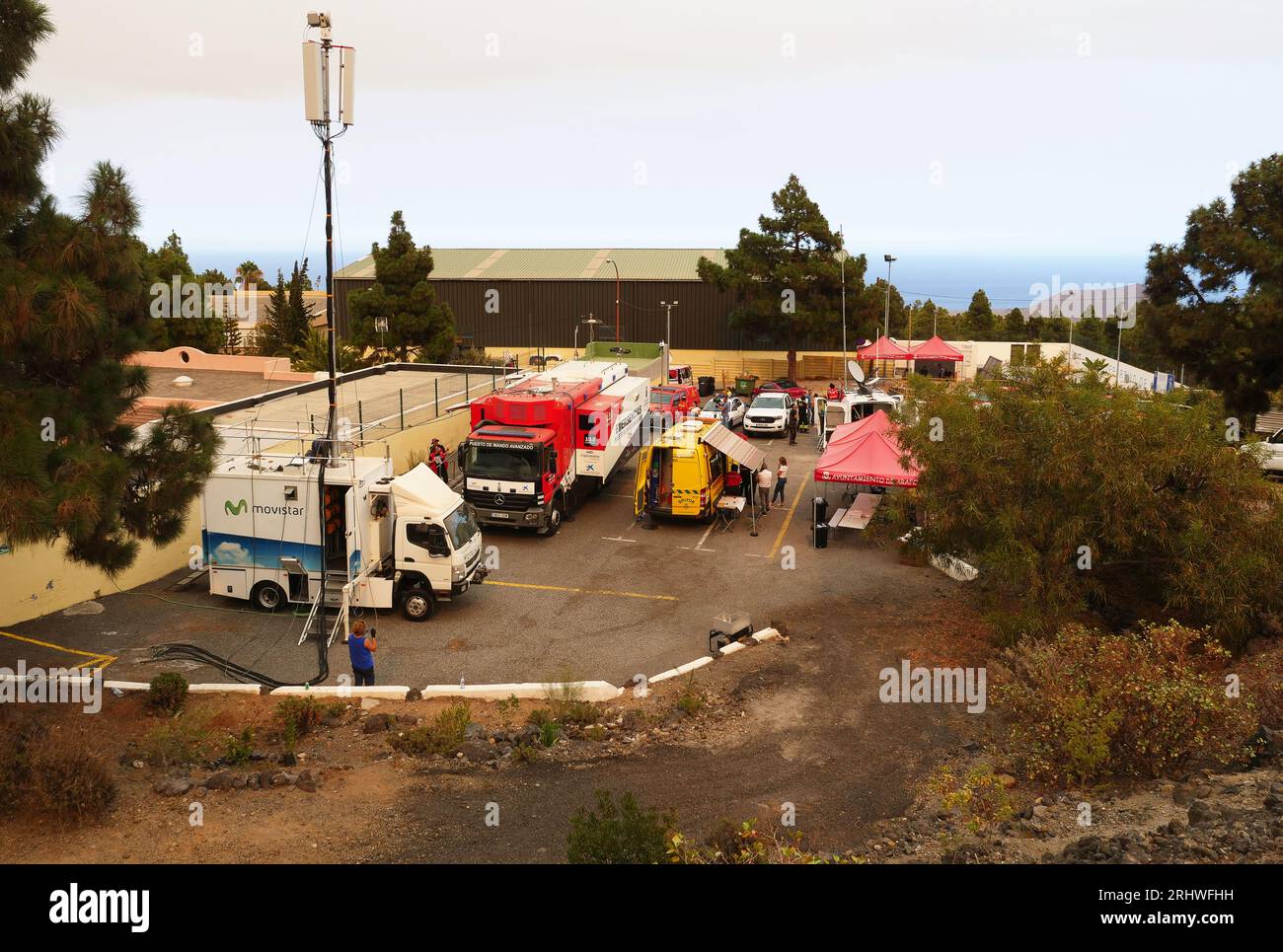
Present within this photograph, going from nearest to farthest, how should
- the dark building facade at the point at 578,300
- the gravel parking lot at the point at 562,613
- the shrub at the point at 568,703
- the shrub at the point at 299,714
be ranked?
the shrub at the point at 299,714, the shrub at the point at 568,703, the gravel parking lot at the point at 562,613, the dark building facade at the point at 578,300

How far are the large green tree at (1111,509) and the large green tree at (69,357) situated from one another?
11868 millimetres

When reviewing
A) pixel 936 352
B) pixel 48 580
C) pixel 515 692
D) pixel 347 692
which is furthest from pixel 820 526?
pixel 936 352

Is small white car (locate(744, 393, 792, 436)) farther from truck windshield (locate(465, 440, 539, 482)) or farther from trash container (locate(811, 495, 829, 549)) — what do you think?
truck windshield (locate(465, 440, 539, 482))

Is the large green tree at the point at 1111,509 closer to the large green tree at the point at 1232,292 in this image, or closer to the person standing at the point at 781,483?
the person standing at the point at 781,483

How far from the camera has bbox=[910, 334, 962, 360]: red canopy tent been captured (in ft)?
148

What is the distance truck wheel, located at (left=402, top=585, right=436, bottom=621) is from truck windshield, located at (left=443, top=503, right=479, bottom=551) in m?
0.99

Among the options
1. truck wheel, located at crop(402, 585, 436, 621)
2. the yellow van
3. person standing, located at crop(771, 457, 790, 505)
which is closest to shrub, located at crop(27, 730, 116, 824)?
truck wheel, located at crop(402, 585, 436, 621)

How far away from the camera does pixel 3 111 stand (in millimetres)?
11234

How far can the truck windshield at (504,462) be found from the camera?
23469 millimetres

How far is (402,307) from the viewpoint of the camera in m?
46.3

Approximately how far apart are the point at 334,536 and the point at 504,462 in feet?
19.4

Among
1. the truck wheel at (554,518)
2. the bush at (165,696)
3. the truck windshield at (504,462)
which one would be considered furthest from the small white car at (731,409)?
the bush at (165,696)

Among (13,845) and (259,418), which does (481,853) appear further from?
(259,418)

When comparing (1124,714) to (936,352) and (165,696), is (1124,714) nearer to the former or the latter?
(165,696)
